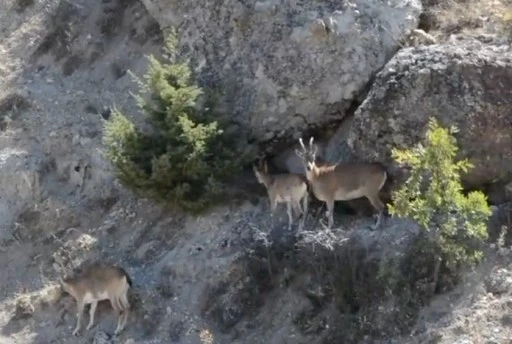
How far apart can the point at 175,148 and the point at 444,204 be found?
16.9ft

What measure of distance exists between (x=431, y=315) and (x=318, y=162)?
12.4 ft

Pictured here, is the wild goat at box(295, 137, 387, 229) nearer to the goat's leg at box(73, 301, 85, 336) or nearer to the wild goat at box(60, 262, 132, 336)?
the wild goat at box(60, 262, 132, 336)

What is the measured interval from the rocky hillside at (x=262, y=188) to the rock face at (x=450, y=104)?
0.02m

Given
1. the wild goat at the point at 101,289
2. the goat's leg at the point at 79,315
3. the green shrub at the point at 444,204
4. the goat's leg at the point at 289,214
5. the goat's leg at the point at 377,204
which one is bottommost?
the goat's leg at the point at 79,315

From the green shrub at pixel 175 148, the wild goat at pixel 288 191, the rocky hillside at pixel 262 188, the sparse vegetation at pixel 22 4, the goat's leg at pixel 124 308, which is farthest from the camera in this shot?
the sparse vegetation at pixel 22 4

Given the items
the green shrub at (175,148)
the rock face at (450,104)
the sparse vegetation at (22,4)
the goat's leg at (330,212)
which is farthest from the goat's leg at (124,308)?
the sparse vegetation at (22,4)

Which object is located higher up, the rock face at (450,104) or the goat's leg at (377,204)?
the rock face at (450,104)

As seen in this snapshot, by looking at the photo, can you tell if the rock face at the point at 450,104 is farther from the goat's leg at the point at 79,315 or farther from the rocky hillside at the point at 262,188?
the goat's leg at the point at 79,315

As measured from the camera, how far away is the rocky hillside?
48.7 feet

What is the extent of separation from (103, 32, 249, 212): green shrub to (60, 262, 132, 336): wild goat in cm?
163

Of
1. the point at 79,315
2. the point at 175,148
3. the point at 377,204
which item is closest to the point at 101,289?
the point at 79,315

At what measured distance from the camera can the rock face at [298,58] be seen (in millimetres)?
17391

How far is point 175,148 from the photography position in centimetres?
1706

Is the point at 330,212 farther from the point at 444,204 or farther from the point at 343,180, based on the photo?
the point at 444,204
